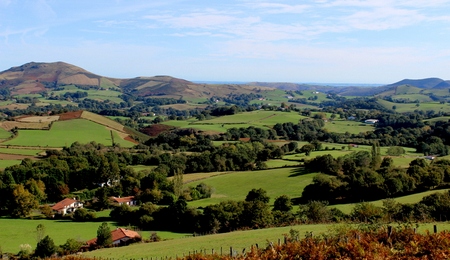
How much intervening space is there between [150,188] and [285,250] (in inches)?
1666

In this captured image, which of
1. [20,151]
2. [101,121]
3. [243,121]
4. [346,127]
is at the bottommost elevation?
[346,127]

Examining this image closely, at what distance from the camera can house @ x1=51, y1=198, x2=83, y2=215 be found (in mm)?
47775

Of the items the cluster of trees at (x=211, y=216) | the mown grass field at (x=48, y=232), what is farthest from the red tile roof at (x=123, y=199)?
the cluster of trees at (x=211, y=216)

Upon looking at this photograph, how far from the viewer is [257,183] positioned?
55625mm

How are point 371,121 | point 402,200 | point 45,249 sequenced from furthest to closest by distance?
point 371,121, point 402,200, point 45,249

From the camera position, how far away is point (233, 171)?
66938 mm

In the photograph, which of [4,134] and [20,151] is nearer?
[20,151]

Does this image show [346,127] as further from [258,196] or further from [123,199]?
[123,199]

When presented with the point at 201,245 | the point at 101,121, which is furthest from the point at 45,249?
the point at 101,121

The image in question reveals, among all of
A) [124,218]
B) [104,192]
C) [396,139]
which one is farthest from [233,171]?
[396,139]

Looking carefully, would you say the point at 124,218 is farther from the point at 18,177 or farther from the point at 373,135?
the point at 373,135

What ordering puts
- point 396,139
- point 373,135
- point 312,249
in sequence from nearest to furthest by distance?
point 312,249 < point 396,139 < point 373,135

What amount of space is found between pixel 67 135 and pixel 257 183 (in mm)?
57385

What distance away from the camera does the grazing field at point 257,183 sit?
50531 millimetres
